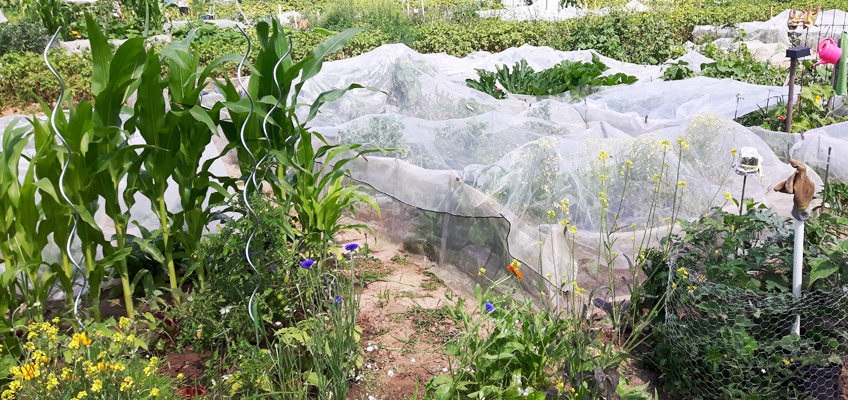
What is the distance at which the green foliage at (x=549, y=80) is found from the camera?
6.63 meters

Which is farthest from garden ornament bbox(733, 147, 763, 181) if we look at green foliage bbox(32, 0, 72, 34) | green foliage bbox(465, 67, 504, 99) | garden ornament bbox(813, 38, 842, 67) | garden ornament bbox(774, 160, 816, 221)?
green foliage bbox(32, 0, 72, 34)

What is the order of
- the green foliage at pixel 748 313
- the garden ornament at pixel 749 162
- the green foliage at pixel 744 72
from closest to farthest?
the green foliage at pixel 748 313
the garden ornament at pixel 749 162
the green foliage at pixel 744 72

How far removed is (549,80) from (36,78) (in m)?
6.25

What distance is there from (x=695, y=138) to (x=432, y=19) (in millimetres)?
10812

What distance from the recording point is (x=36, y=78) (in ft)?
26.3

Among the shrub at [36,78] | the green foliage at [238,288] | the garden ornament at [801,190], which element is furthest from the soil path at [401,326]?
the shrub at [36,78]

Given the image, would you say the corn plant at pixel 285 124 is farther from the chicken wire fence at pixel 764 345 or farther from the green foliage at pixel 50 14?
the green foliage at pixel 50 14

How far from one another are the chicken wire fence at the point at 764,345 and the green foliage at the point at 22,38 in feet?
33.1

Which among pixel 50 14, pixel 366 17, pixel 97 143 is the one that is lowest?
pixel 366 17

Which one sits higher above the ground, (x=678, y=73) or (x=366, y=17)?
(x=366, y=17)

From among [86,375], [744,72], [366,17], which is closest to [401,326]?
[86,375]

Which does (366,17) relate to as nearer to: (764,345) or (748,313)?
(748,313)

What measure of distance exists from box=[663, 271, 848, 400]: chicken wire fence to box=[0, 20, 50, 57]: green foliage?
10095 millimetres

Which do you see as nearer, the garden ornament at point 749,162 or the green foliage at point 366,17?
the garden ornament at point 749,162
